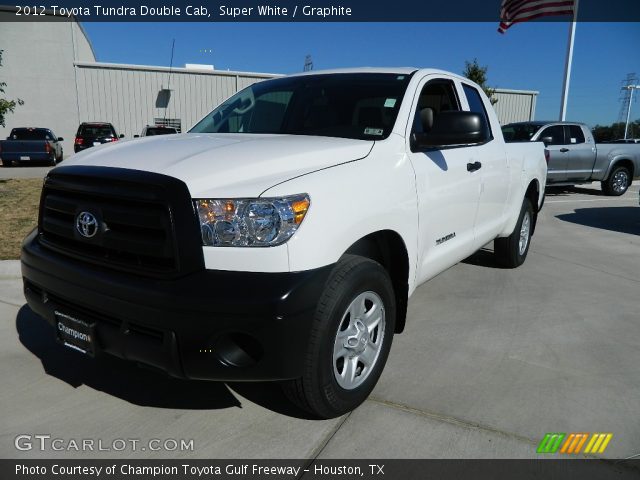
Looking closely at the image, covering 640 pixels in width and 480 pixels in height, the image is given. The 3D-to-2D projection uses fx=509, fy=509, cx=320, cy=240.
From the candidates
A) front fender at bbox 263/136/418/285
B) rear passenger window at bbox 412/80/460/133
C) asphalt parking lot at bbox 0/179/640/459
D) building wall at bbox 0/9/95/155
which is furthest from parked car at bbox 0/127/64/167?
front fender at bbox 263/136/418/285

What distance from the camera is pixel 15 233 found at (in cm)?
631

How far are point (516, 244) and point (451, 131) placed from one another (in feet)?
9.56

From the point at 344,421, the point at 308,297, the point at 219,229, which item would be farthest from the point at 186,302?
the point at 344,421

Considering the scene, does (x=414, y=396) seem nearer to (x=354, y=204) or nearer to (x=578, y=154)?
(x=354, y=204)

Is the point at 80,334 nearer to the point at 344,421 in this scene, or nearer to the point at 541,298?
the point at 344,421

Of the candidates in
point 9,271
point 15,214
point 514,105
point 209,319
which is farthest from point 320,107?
point 514,105

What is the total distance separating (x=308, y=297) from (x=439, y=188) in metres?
1.56

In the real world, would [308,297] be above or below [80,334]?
above

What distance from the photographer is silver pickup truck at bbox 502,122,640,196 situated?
1233cm

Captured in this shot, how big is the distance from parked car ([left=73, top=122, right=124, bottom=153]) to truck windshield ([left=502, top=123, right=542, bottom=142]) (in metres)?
13.2

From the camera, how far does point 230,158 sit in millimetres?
2477

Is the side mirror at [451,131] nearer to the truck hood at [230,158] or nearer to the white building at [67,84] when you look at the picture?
the truck hood at [230,158]

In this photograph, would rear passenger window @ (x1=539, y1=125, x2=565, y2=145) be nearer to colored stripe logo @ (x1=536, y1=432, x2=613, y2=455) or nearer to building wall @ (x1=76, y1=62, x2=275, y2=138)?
colored stripe logo @ (x1=536, y1=432, x2=613, y2=455)
